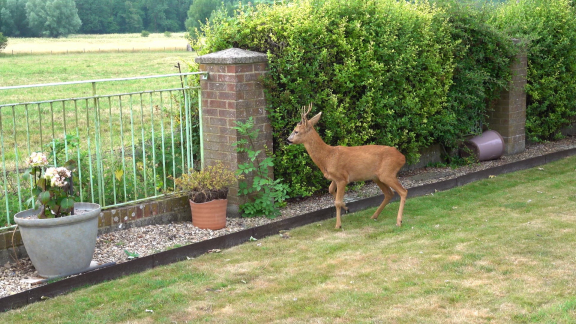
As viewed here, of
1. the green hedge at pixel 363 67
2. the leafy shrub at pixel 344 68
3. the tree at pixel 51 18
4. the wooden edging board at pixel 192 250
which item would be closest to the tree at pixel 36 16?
the tree at pixel 51 18

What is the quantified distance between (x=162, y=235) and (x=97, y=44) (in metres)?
43.4

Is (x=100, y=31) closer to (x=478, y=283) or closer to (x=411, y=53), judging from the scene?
(x=411, y=53)

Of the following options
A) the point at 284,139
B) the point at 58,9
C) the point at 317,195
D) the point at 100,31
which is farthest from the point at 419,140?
the point at 100,31

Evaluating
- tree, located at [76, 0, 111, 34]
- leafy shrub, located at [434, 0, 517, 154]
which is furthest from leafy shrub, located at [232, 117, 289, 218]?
tree, located at [76, 0, 111, 34]

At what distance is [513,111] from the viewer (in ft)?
36.9

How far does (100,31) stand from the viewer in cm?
5584

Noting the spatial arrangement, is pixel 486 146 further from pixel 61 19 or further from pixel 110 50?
pixel 61 19

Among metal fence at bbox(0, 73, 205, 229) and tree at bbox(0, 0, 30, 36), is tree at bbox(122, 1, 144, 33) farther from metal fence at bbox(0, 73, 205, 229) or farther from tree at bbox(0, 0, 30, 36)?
metal fence at bbox(0, 73, 205, 229)

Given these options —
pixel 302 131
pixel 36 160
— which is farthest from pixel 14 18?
pixel 36 160

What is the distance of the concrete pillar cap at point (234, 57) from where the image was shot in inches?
276

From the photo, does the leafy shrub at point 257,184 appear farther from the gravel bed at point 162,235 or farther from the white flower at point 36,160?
the white flower at point 36,160

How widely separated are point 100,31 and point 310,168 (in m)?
52.4

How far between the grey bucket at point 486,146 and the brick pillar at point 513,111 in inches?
17.6

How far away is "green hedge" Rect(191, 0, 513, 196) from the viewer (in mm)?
7730
